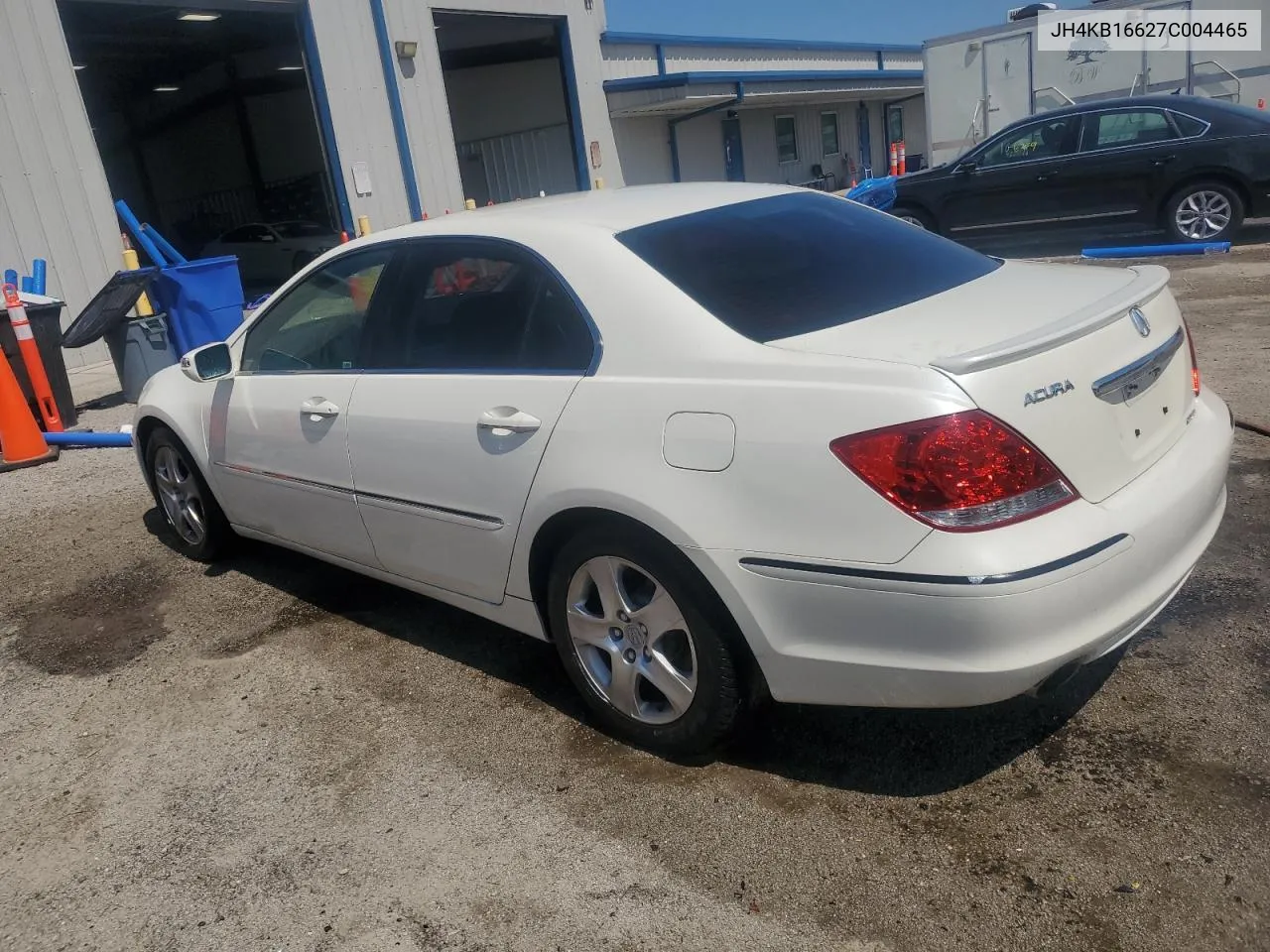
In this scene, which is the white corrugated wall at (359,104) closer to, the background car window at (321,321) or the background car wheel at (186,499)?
the background car wheel at (186,499)

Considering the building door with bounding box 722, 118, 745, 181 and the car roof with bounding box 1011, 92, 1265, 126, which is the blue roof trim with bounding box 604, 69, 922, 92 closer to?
the building door with bounding box 722, 118, 745, 181

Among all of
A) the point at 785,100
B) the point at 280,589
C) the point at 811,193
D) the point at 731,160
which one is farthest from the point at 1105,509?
the point at 785,100

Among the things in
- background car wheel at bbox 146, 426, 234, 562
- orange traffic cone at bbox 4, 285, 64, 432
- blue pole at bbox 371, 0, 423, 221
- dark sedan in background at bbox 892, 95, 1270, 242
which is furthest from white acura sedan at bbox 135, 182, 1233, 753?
blue pole at bbox 371, 0, 423, 221

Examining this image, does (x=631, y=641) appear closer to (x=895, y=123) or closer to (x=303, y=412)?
(x=303, y=412)

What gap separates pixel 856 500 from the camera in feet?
7.88

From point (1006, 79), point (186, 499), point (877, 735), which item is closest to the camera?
point (877, 735)

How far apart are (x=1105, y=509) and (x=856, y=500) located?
0.62 meters

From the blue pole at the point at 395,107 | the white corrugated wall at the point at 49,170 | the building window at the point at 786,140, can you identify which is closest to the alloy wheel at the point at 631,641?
the white corrugated wall at the point at 49,170

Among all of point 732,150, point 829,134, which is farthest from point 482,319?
point 829,134

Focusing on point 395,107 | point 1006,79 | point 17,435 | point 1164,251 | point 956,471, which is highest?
point 395,107

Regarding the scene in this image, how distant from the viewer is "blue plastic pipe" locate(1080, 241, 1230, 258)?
414 inches

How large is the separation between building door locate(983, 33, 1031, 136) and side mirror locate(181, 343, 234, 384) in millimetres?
12974

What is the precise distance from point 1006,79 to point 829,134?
62.5 ft

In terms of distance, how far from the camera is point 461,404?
3.29m
